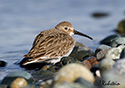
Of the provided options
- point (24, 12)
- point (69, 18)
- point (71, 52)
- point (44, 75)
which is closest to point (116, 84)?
point (44, 75)

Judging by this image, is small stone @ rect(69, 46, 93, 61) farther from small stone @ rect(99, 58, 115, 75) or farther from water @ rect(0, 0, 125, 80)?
small stone @ rect(99, 58, 115, 75)

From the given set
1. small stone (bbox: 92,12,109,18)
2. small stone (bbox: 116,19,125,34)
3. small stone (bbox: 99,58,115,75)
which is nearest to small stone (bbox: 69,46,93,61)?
small stone (bbox: 99,58,115,75)

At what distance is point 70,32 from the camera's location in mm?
8484

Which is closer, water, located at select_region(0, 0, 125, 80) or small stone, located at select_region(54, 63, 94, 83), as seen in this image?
small stone, located at select_region(54, 63, 94, 83)

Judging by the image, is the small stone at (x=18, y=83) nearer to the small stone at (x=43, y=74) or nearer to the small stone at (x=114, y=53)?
the small stone at (x=43, y=74)

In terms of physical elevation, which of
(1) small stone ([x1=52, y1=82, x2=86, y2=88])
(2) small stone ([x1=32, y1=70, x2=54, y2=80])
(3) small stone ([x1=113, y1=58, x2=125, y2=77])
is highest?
(2) small stone ([x1=32, y1=70, x2=54, y2=80])

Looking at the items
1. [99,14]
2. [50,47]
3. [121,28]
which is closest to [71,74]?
[50,47]

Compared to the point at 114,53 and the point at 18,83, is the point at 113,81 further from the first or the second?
the point at 114,53

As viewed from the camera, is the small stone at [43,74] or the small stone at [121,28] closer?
the small stone at [43,74]

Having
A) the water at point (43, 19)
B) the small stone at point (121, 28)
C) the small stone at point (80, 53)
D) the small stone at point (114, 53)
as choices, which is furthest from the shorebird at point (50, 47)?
the small stone at point (121, 28)

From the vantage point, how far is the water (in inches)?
402

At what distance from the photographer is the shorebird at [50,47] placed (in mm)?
7039

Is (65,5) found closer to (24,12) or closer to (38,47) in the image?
(24,12)

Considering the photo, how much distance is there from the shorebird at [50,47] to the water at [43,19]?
0.91 meters
